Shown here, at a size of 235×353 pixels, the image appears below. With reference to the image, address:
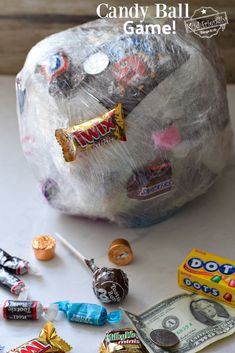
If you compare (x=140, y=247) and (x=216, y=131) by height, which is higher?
(x=216, y=131)

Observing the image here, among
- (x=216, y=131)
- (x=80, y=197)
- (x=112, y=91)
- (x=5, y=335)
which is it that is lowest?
(x=5, y=335)

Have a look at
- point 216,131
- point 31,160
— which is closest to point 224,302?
point 216,131

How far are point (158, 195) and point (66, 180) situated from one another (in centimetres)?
18

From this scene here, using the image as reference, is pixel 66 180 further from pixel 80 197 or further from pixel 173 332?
pixel 173 332

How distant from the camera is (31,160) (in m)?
1.45

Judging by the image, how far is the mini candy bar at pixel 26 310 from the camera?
1217 millimetres

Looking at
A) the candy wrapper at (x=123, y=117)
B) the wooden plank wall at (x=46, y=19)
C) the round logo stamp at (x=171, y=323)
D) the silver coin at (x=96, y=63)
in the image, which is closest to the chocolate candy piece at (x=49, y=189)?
the candy wrapper at (x=123, y=117)

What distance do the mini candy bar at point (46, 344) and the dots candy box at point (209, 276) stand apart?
0.25 metres

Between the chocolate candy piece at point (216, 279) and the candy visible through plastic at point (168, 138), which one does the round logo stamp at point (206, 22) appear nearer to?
the candy visible through plastic at point (168, 138)

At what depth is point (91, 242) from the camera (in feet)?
4.58

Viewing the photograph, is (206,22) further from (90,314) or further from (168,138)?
(90,314)

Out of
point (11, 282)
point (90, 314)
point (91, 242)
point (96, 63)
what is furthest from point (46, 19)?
point (90, 314)

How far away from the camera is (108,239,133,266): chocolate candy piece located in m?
1.33

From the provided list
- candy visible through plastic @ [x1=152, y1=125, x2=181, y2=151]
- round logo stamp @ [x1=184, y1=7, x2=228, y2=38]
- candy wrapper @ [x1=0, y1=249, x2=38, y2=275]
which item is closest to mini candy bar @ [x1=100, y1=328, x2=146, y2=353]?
candy wrapper @ [x1=0, y1=249, x2=38, y2=275]
